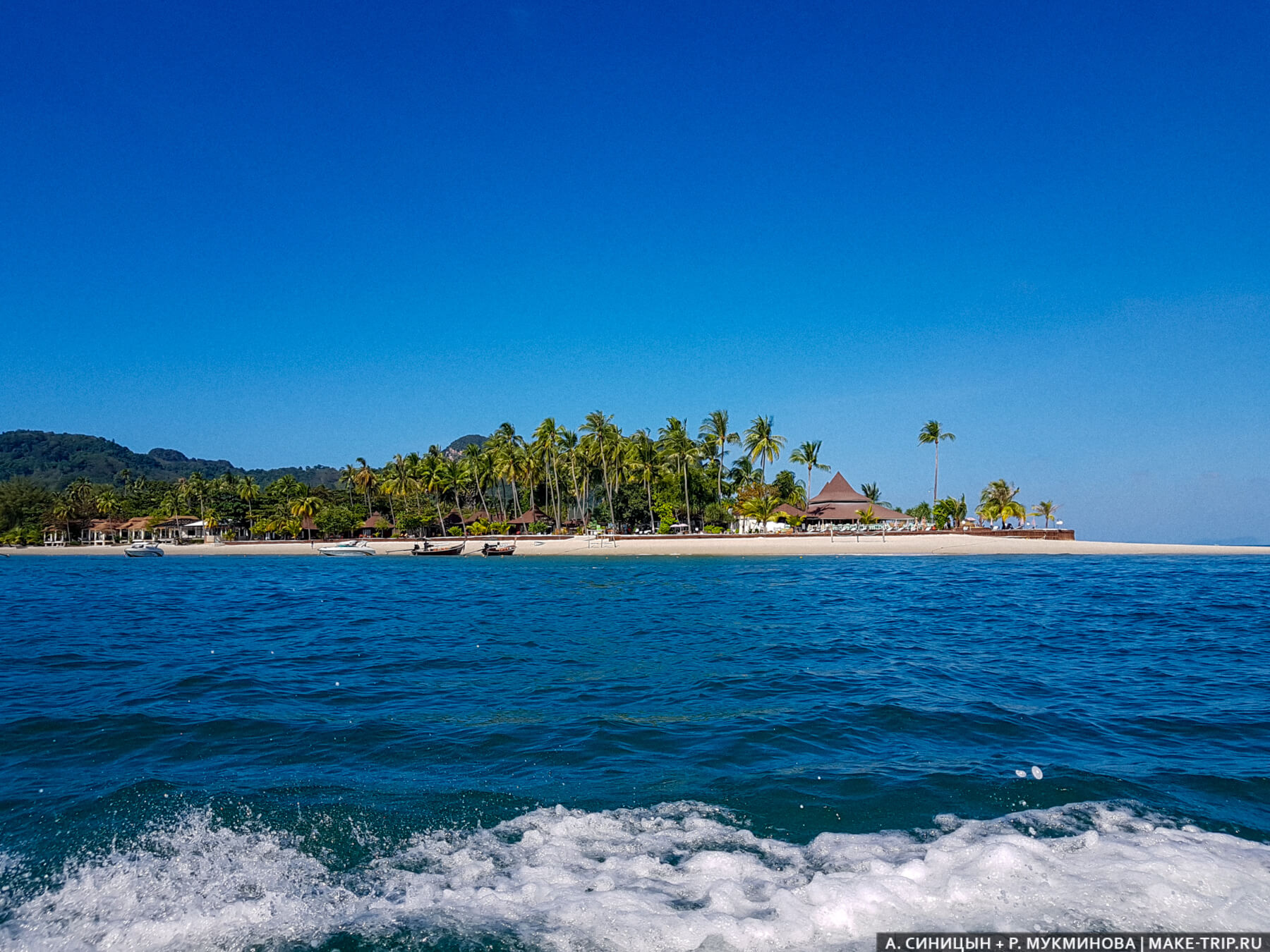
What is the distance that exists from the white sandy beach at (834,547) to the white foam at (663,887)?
54256 mm

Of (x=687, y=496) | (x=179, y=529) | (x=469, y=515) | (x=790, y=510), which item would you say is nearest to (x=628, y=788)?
(x=687, y=496)

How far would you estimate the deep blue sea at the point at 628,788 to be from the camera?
4742 mm

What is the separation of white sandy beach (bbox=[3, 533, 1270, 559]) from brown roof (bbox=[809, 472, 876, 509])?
1721cm

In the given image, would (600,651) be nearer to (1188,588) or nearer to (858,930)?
(858,930)

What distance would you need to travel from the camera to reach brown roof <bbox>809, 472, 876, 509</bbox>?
3420 inches

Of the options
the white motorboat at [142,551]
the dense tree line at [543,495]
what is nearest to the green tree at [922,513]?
the dense tree line at [543,495]

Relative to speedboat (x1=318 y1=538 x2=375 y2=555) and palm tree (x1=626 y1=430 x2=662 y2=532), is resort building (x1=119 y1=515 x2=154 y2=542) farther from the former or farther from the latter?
palm tree (x1=626 y1=430 x2=662 y2=532)

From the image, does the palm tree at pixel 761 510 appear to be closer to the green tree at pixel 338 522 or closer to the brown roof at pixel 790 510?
the brown roof at pixel 790 510

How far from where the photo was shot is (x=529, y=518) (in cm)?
9188

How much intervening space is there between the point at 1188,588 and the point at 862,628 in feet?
63.9

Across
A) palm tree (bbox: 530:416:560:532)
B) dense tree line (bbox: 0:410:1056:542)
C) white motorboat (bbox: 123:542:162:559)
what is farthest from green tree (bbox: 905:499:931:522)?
white motorboat (bbox: 123:542:162:559)

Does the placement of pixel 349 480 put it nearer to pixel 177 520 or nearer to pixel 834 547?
pixel 177 520

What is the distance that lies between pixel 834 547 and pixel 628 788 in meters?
57.9

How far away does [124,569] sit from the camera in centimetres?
5991
